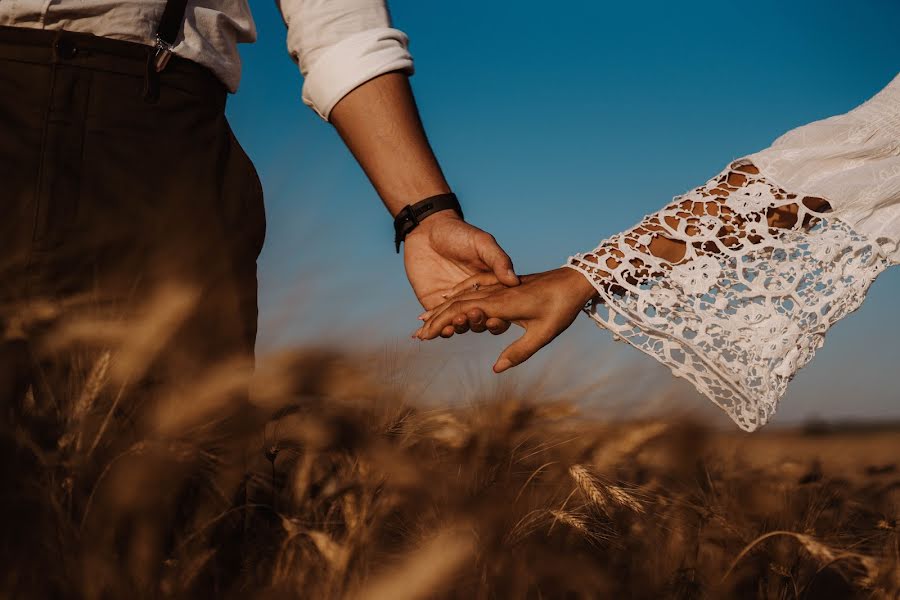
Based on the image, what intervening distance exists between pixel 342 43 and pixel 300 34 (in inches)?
3.6

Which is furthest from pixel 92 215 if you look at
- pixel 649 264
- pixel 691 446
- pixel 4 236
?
pixel 691 446

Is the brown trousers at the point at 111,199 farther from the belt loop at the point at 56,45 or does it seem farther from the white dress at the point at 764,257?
the white dress at the point at 764,257

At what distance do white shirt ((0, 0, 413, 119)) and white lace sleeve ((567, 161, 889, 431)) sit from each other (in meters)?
0.49

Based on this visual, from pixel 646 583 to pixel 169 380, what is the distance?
0.80m

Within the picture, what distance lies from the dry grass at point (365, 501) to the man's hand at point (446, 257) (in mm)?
255

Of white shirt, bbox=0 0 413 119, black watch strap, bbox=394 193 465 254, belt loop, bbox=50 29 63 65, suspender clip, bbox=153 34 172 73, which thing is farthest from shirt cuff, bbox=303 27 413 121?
belt loop, bbox=50 29 63 65

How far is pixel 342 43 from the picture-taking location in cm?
126

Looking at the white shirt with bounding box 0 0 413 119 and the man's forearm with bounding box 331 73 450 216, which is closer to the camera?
the white shirt with bounding box 0 0 413 119

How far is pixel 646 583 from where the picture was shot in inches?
46.4

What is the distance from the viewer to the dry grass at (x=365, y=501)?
65cm

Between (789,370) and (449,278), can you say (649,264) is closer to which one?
(789,370)

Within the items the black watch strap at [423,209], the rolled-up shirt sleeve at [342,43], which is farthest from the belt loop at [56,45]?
the black watch strap at [423,209]

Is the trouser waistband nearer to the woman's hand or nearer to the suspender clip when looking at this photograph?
the suspender clip

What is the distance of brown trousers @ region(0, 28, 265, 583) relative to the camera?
0.88m
